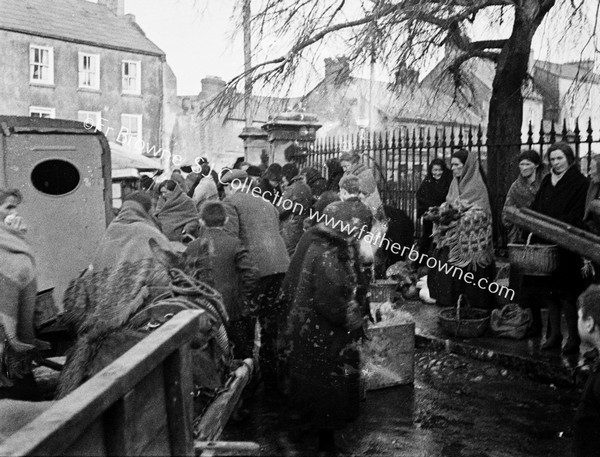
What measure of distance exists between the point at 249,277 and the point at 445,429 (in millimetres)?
2007

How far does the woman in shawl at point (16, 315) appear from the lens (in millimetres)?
3877

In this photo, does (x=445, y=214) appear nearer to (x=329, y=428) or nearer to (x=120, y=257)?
(x=329, y=428)

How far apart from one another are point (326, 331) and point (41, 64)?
28.7 m

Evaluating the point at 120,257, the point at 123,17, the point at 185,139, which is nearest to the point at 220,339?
the point at 120,257

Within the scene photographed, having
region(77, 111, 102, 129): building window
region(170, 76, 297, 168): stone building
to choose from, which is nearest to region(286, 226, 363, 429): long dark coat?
region(77, 111, 102, 129): building window

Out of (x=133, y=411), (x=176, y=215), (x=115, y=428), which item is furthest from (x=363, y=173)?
(x=115, y=428)

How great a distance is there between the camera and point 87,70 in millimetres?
31094

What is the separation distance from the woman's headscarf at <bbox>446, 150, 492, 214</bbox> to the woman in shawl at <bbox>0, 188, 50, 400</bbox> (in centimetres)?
567

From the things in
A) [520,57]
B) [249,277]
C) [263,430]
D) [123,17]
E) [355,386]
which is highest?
[123,17]

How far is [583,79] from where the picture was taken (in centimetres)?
809

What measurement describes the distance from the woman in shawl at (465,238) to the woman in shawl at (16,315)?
5173mm

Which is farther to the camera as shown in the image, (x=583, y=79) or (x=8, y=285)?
(x=583, y=79)

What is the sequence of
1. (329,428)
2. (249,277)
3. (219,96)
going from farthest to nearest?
1. (219,96)
2. (249,277)
3. (329,428)

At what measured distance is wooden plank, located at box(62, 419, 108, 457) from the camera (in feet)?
5.16
